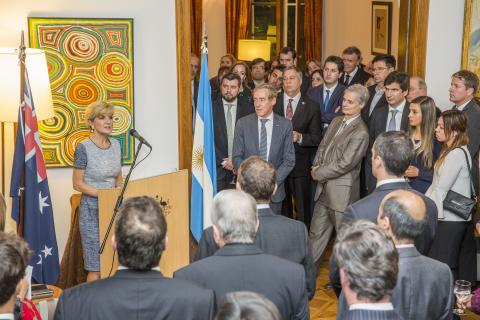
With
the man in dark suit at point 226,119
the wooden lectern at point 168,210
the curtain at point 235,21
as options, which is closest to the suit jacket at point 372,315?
the wooden lectern at point 168,210

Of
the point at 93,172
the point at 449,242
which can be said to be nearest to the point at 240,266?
the point at 93,172

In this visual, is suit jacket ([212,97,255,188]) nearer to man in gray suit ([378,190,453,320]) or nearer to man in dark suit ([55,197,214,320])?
man in gray suit ([378,190,453,320])

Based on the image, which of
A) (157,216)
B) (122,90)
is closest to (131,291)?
(157,216)

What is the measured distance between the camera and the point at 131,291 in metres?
2.63

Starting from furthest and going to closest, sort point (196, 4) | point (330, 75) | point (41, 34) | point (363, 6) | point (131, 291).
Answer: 1. point (196, 4)
2. point (363, 6)
3. point (330, 75)
4. point (41, 34)
5. point (131, 291)

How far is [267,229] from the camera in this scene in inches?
142

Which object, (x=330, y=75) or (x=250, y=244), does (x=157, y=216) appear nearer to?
(x=250, y=244)

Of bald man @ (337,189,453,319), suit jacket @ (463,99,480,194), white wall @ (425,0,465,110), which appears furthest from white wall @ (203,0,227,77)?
bald man @ (337,189,453,319)

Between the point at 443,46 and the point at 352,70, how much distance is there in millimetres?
2300

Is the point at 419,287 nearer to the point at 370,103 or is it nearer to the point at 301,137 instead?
the point at 301,137

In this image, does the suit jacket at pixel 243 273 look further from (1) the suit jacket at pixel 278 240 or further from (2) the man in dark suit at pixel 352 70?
(2) the man in dark suit at pixel 352 70

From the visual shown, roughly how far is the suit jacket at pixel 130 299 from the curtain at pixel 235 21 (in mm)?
11074

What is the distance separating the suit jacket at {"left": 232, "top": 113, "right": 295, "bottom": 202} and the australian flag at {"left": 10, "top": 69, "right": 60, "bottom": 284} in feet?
6.11

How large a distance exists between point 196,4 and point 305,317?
33.7ft
